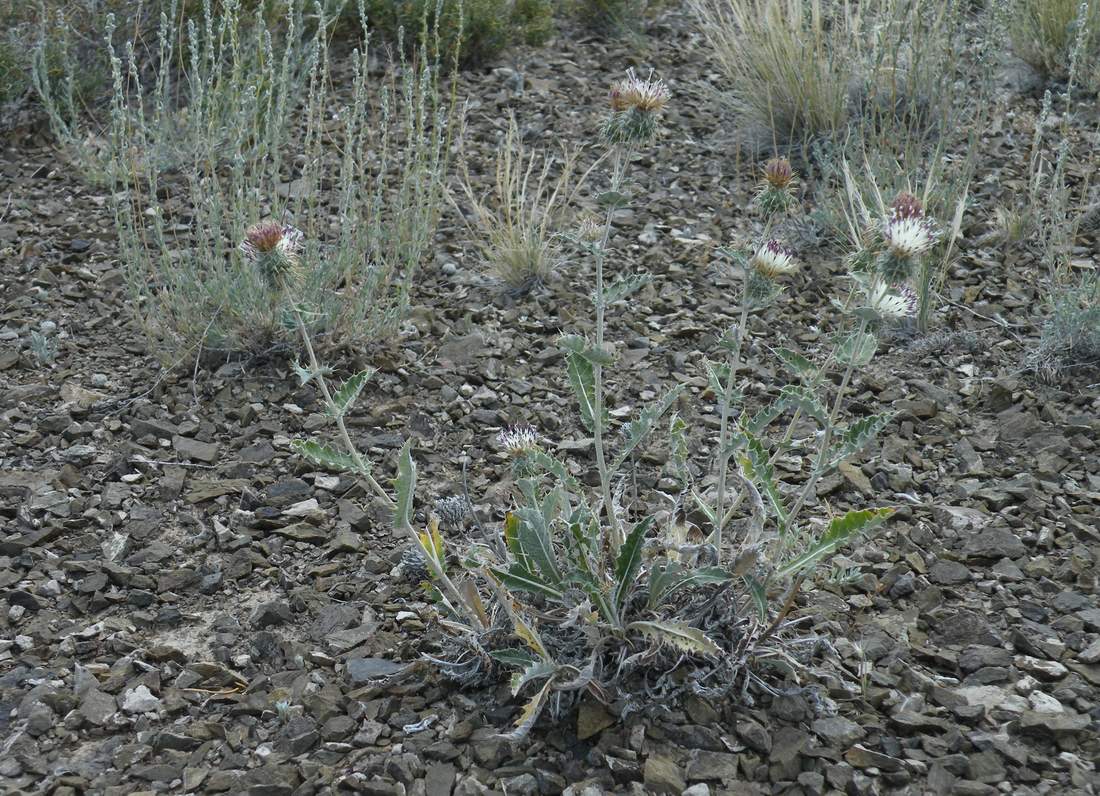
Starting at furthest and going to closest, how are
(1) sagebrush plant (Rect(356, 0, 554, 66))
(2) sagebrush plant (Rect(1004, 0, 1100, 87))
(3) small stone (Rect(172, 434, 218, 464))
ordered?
(1) sagebrush plant (Rect(356, 0, 554, 66))
(2) sagebrush plant (Rect(1004, 0, 1100, 87))
(3) small stone (Rect(172, 434, 218, 464))

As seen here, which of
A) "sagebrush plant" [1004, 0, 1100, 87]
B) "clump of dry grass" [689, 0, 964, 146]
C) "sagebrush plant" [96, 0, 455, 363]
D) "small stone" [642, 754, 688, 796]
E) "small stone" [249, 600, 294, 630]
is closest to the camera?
"small stone" [642, 754, 688, 796]

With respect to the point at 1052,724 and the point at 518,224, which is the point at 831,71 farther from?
the point at 1052,724

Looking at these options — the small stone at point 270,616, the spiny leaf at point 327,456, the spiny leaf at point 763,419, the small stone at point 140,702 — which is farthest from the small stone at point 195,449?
the spiny leaf at point 763,419

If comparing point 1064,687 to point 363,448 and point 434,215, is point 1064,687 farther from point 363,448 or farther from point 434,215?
point 434,215

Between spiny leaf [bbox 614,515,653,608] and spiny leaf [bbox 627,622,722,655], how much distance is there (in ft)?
0.24

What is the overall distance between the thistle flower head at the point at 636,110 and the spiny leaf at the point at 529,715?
1.09 meters

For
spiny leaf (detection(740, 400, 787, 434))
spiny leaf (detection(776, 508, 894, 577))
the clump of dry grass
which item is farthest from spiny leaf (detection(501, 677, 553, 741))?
the clump of dry grass

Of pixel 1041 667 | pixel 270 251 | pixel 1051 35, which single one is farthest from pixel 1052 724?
pixel 1051 35

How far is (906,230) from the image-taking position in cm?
209

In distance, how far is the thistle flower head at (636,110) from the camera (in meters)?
2.28

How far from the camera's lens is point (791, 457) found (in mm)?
3371

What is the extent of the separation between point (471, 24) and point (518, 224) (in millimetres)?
1782

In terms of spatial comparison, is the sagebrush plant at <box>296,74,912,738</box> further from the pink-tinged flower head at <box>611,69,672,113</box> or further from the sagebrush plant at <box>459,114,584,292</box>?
the sagebrush plant at <box>459,114,584,292</box>

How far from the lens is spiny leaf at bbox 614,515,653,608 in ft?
7.42
